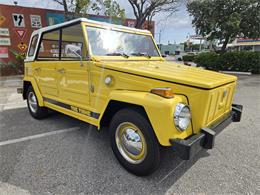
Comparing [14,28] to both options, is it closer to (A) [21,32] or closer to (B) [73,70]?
(A) [21,32]

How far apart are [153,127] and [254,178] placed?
1576 millimetres

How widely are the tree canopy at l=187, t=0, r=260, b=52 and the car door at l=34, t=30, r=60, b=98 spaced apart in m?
11.6

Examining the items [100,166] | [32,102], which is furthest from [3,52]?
[100,166]

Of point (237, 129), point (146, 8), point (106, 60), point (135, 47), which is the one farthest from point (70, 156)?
point (146, 8)

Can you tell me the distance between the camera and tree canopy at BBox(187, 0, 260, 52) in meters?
11.9

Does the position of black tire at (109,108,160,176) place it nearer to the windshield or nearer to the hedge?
the windshield

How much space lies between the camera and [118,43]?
329 cm

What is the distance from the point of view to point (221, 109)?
2570 millimetres

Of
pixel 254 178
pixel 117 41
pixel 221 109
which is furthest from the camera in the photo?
pixel 117 41

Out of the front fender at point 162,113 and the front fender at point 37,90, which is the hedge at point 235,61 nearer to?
the front fender at point 162,113

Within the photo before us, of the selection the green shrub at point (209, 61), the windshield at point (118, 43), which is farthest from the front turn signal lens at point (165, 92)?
the green shrub at point (209, 61)

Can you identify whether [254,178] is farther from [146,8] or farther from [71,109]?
[146,8]

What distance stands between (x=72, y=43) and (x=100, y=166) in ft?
7.03

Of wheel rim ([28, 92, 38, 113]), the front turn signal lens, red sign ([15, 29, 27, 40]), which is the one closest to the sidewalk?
wheel rim ([28, 92, 38, 113])
